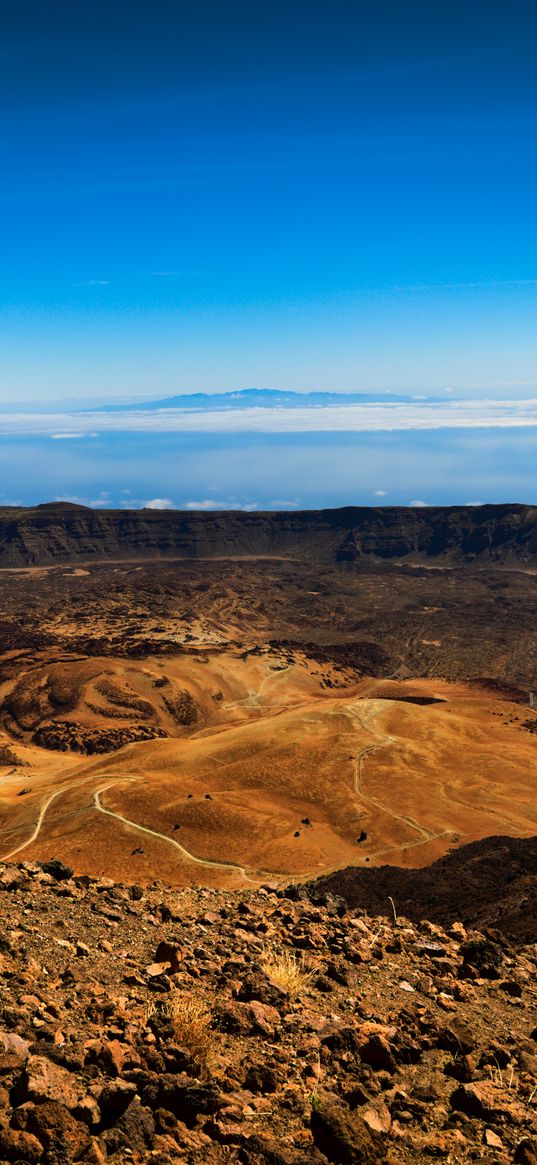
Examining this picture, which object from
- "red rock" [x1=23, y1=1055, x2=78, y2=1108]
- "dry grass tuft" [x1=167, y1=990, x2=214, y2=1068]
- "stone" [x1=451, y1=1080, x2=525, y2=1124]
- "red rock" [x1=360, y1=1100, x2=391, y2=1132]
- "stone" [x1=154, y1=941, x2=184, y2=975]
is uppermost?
"red rock" [x1=23, y1=1055, x2=78, y2=1108]

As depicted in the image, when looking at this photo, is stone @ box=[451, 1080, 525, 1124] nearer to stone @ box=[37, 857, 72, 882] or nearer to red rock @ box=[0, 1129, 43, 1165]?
red rock @ box=[0, 1129, 43, 1165]

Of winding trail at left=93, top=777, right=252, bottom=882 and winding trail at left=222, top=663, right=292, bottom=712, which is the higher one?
winding trail at left=93, top=777, right=252, bottom=882

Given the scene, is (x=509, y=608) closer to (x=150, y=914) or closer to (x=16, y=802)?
(x=16, y=802)

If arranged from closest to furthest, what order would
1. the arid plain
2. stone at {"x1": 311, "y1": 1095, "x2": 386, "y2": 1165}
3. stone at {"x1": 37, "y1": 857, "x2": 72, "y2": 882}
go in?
stone at {"x1": 311, "y1": 1095, "x2": 386, "y2": 1165} → stone at {"x1": 37, "y1": 857, "x2": 72, "y2": 882} → the arid plain

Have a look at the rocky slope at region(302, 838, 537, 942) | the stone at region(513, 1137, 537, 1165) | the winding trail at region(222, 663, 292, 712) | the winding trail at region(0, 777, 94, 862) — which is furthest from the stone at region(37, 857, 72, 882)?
the winding trail at region(222, 663, 292, 712)

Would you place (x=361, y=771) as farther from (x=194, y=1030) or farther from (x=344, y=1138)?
(x=344, y=1138)

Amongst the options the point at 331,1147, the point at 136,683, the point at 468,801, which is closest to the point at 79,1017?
the point at 331,1147

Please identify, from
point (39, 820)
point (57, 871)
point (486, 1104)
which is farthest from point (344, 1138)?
point (39, 820)
